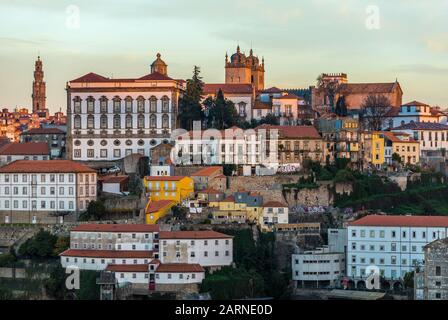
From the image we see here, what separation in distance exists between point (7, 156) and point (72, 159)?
3.28 meters

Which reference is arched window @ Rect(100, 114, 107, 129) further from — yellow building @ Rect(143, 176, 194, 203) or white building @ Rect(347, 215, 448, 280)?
white building @ Rect(347, 215, 448, 280)

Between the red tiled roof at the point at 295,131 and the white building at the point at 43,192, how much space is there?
9.45m

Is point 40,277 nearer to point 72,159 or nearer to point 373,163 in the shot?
point 72,159

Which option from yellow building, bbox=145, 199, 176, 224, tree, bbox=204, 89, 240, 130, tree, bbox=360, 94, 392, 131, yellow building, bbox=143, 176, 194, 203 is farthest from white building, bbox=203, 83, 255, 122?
yellow building, bbox=145, 199, 176, 224

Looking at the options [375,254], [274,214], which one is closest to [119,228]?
[274,214]

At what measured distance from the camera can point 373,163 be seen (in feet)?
219

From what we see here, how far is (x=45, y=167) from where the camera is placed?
200 feet

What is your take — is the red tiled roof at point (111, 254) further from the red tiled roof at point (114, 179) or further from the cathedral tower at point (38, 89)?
the cathedral tower at point (38, 89)

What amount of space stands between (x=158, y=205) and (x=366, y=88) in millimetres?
26272

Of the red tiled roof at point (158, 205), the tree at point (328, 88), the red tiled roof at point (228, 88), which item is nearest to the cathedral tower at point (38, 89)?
the tree at point (328, 88)

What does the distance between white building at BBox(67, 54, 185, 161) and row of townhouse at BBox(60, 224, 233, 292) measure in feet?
40.9

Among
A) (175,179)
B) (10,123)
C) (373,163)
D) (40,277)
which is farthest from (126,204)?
(10,123)

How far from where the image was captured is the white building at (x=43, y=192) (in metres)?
60.2

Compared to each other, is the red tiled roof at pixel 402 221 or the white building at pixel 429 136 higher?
the white building at pixel 429 136
